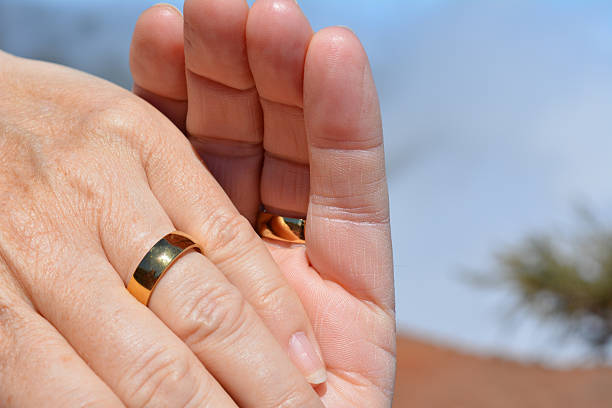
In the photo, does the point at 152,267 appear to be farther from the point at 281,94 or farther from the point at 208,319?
the point at 281,94

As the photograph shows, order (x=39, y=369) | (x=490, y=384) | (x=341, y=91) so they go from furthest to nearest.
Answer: (x=490, y=384)
(x=341, y=91)
(x=39, y=369)

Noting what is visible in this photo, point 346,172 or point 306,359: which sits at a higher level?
point 346,172

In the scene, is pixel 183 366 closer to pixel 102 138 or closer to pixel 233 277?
pixel 233 277

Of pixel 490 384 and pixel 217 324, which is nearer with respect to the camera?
pixel 217 324

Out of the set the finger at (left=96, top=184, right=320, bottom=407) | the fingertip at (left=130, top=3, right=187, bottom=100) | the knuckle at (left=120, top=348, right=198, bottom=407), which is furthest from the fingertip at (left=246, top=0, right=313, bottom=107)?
the knuckle at (left=120, top=348, right=198, bottom=407)

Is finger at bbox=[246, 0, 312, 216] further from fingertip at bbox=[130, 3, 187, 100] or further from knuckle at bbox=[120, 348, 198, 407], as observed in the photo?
knuckle at bbox=[120, 348, 198, 407]

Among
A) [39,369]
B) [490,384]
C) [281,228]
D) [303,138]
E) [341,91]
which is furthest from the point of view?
[490,384]

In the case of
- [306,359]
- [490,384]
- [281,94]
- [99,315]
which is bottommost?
[490,384]

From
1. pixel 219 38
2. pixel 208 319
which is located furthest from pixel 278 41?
pixel 208 319
